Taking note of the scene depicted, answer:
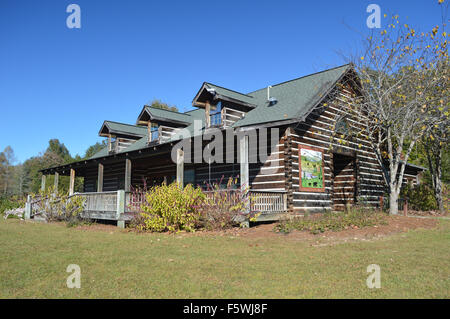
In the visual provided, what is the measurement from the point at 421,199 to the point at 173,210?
15311mm

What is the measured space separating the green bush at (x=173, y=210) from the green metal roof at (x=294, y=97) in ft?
12.9

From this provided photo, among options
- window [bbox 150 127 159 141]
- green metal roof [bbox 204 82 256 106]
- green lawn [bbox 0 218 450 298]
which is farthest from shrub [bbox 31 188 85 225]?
green metal roof [bbox 204 82 256 106]

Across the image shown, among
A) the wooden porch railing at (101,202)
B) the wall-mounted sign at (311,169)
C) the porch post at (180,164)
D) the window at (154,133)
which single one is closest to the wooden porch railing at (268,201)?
the wall-mounted sign at (311,169)

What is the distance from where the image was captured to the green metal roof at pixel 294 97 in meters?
14.6

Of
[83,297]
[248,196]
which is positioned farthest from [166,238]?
[83,297]

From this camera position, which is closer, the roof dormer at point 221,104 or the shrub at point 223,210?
the shrub at point 223,210

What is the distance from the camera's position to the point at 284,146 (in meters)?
14.4

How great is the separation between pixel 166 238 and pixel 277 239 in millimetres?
3439

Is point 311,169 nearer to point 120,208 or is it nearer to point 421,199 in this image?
point 120,208

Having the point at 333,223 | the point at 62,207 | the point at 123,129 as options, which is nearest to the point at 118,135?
the point at 123,129

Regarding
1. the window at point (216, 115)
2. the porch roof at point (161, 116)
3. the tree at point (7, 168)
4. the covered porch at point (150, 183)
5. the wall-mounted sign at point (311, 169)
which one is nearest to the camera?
the covered porch at point (150, 183)

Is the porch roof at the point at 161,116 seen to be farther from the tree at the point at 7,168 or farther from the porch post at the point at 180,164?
the tree at the point at 7,168

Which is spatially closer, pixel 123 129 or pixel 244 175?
pixel 244 175

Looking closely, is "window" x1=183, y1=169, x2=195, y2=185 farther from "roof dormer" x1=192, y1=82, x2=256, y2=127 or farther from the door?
the door
